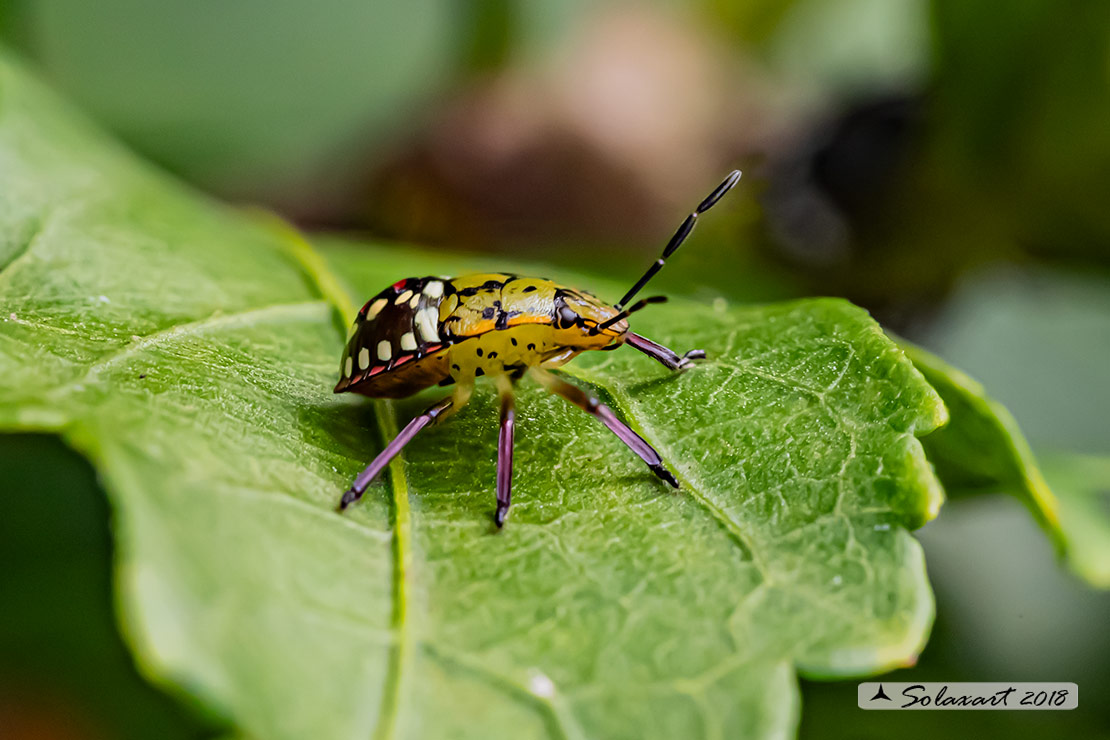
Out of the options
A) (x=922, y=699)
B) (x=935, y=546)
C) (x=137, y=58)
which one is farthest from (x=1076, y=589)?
(x=137, y=58)

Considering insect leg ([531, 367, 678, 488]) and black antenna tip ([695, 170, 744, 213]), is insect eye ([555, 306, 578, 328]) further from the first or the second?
black antenna tip ([695, 170, 744, 213])

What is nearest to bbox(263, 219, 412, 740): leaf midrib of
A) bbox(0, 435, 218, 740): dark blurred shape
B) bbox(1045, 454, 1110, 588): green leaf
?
bbox(0, 435, 218, 740): dark blurred shape

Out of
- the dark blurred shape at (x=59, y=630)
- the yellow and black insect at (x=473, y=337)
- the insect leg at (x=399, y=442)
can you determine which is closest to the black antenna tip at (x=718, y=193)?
the yellow and black insect at (x=473, y=337)

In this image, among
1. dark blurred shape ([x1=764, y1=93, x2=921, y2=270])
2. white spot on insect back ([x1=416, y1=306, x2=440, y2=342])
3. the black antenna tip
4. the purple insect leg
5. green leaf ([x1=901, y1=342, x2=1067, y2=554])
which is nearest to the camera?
the purple insect leg

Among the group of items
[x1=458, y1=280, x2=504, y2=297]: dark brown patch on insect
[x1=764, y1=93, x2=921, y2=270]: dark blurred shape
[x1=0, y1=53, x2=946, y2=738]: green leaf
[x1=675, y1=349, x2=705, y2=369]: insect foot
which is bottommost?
[x1=0, y1=53, x2=946, y2=738]: green leaf

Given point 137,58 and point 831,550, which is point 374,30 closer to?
point 137,58

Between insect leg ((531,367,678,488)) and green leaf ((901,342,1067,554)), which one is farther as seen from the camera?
green leaf ((901,342,1067,554))

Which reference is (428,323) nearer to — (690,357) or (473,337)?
(473,337)
